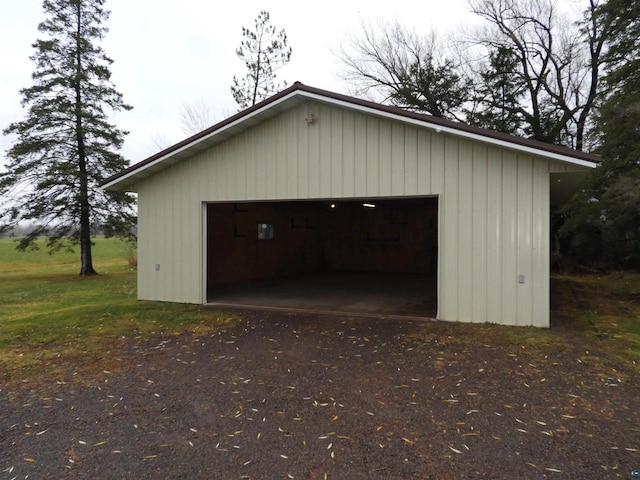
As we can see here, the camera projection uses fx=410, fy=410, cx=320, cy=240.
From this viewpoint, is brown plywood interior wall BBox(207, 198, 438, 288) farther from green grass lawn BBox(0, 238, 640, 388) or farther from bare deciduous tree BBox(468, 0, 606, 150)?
bare deciduous tree BBox(468, 0, 606, 150)

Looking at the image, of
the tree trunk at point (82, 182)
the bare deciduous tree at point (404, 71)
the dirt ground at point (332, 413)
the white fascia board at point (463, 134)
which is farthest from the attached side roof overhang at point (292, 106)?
the bare deciduous tree at point (404, 71)

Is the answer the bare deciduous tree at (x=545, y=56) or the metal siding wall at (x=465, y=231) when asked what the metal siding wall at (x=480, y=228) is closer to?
the metal siding wall at (x=465, y=231)

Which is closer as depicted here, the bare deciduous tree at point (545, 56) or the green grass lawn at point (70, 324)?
the green grass lawn at point (70, 324)

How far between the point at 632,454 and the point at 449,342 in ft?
9.04

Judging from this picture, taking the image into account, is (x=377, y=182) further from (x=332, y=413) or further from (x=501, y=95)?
(x=501, y=95)

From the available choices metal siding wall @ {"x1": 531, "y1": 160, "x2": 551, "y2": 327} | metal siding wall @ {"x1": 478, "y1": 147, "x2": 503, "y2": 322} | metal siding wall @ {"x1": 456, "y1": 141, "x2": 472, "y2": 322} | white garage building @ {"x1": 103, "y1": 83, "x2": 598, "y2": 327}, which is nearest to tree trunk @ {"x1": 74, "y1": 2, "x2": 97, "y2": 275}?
white garage building @ {"x1": 103, "y1": 83, "x2": 598, "y2": 327}

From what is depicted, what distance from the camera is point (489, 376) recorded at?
4164 mm

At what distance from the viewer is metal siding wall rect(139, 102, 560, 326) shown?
6102 mm

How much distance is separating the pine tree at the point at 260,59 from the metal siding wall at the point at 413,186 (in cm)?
1125

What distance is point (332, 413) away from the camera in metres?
3.34

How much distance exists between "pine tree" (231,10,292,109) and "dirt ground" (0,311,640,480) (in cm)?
1520

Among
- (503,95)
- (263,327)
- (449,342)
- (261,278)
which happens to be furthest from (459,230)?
(503,95)

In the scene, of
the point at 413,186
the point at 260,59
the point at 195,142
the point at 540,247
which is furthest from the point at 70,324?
the point at 260,59

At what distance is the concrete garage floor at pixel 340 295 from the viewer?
7973mm
